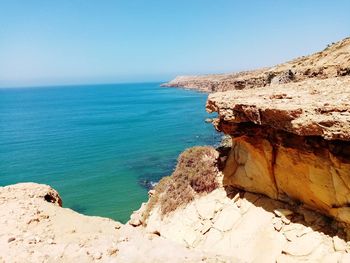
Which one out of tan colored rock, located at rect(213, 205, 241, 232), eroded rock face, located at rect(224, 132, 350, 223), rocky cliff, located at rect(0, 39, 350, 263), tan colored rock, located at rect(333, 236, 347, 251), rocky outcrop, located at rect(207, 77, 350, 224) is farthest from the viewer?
tan colored rock, located at rect(213, 205, 241, 232)

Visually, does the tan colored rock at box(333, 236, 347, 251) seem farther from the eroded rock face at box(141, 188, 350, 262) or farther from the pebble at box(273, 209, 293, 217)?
the pebble at box(273, 209, 293, 217)

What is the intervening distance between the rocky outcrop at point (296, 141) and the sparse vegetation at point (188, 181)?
211 centimetres

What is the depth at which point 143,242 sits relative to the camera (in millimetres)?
7586

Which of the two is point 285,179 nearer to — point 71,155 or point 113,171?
point 113,171

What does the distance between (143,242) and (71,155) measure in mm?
36709

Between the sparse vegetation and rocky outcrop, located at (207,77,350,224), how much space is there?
82.9 inches

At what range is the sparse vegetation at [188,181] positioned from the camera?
51.2 feet

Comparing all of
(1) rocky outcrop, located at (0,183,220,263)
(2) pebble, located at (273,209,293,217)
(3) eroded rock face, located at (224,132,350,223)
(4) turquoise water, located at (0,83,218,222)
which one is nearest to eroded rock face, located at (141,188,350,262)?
(2) pebble, located at (273,209,293,217)

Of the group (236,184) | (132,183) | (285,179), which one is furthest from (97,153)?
(285,179)

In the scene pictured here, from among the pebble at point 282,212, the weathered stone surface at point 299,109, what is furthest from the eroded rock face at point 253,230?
the weathered stone surface at point 299,109

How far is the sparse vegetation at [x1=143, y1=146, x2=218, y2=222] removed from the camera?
15609 mm

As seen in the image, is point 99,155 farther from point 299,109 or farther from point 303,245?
point 299,109

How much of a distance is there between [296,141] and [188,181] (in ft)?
22.9

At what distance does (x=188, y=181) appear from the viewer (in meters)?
16.3
